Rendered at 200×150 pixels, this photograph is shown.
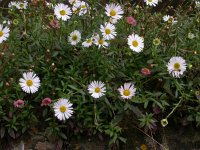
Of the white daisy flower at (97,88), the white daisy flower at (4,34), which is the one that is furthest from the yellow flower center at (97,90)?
the white daisy flower at (4,34)

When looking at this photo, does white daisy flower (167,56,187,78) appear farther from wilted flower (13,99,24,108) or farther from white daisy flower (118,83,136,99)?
wilted flower (13,99,24,108)

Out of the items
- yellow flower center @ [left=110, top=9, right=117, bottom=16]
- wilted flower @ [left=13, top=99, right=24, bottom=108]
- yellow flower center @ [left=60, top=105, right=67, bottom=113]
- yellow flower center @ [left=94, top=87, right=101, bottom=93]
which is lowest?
yellow flower center @ [left=60, top=105, right=67, bottom=113]

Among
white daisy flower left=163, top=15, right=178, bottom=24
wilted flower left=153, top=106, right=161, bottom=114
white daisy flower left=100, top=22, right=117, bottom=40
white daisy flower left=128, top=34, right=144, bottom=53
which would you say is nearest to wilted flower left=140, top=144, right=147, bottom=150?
wilted flower left=153, top=106, right=161, bottom=114

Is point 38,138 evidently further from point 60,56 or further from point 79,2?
point 79,2

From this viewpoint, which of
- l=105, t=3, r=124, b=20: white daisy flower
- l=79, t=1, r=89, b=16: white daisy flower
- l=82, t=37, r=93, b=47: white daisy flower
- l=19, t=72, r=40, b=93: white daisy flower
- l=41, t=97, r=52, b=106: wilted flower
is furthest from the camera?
l=79, t=1, r=89, b=16: white daisy flower

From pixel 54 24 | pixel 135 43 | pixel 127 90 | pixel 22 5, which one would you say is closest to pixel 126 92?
pixel 127 90

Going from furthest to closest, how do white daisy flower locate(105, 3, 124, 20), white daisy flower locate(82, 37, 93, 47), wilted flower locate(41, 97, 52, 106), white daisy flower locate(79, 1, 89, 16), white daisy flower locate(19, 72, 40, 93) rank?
white daisy flower locate(79, 1, 89, 16)
white daisy flower locate(105, 3, 124, 20)
white daisy flower locate(82, 37, 93, 47)
white daisy flower locate(19, 72, 40, 93)
wilted flower locate(41, 97, 52, 106)
